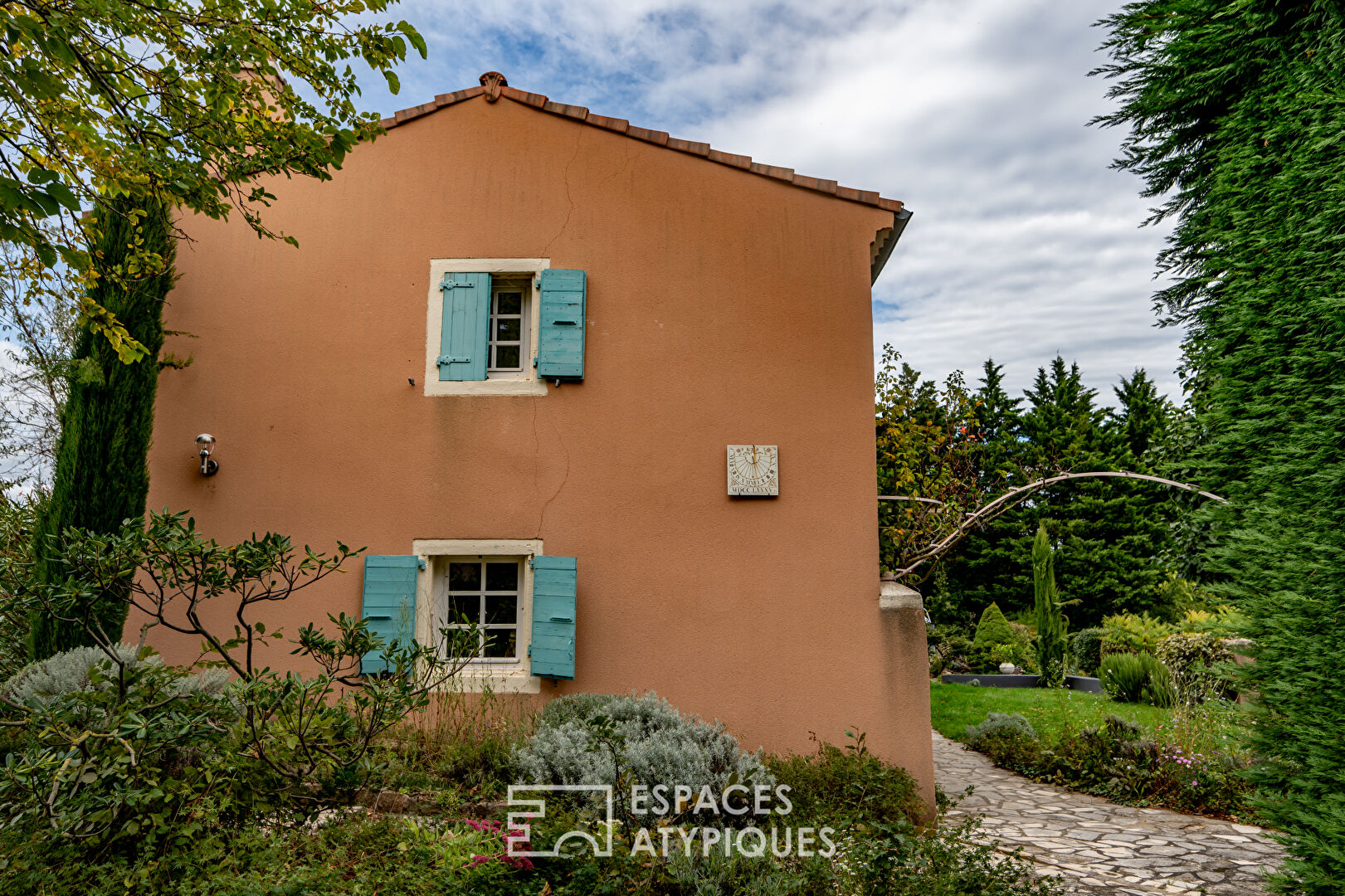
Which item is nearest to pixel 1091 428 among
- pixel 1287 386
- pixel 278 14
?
pixel 1287 386

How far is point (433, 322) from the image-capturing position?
21.7 ft

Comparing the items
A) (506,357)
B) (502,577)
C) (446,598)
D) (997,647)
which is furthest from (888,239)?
(997,647)

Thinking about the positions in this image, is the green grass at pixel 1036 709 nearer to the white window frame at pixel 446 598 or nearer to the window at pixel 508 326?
the white window frame at pixel 446 598

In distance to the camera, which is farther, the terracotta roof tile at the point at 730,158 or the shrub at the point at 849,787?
the terracotta roof tile at the point at 730,158

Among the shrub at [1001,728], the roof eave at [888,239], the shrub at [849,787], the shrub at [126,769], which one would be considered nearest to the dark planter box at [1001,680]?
the shrub at [1001,728]

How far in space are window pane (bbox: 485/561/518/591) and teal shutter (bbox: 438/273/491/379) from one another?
1.64 metres

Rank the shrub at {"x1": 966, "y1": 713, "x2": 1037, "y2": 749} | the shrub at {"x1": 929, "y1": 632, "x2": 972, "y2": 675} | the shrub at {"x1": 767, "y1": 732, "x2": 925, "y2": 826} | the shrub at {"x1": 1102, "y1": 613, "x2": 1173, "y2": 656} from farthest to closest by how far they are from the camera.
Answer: the shrub at {"x1": 929, "y1": 632, "x2": 972, "y2": 675}, the shrub at {"x1": 1102, "y1": 613, "x2": 1173, "y2": 656}, the shrub at {"x1": 966, "y1": 713, "x2": 1037, "y2": 749}, the shrub at {"x1": 767, "y1": 732, "x2": 925, "y2": 826}

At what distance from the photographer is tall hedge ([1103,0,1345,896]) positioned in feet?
10.2

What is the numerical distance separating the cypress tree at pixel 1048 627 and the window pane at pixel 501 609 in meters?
→ 11.3

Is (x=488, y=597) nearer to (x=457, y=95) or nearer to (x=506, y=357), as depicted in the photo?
(x=506, y=357)

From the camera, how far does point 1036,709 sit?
400 inches

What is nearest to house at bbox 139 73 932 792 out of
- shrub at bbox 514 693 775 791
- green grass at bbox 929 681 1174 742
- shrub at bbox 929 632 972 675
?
shrub at bbox 514 693 775 791

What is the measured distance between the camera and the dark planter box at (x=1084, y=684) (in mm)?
12927

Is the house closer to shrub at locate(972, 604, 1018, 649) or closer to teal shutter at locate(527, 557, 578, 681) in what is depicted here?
teal shutter at locate(527, 557, 578, 681)
